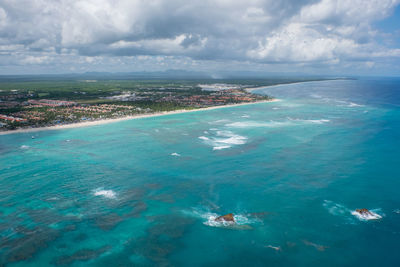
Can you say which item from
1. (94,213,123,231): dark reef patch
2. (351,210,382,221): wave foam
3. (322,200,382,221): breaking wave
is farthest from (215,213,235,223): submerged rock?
(351,210,382,221): wave foam

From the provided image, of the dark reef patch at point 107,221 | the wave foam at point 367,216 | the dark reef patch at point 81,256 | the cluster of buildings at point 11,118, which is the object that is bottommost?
the dark reef patch at point 81,256

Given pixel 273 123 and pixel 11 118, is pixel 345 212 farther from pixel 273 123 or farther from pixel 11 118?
pixel 11 118

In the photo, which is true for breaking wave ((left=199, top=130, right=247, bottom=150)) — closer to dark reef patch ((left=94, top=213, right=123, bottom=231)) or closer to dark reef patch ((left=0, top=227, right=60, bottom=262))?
dark reef patch ((left=94, top=213, right=123, bottom=231))

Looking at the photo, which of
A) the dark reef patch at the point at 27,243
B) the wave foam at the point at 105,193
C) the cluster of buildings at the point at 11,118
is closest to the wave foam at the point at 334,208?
the wave foam at the point at 105,193

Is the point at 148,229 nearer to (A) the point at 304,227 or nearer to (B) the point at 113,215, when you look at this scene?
(B) the point at 113,215

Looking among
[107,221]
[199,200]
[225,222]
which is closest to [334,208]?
[225,222]

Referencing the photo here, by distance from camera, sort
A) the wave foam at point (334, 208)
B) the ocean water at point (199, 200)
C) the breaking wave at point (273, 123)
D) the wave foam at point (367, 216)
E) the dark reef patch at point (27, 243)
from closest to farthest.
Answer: the dark reef patch at point (27, 243) < the ocean water at point (199, 200) < the wave foam at point (367, 216) < the wave foam at point (334, 208) < the breaking wave at point (273, 123)

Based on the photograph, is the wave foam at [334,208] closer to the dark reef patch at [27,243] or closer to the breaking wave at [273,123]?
the dark reef patch at [27,243]
